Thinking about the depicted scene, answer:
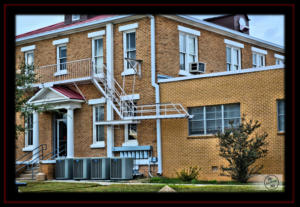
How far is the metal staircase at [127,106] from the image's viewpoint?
2139 cm

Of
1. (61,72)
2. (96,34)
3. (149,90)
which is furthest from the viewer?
(61,72)

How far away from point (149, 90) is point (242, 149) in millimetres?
5861

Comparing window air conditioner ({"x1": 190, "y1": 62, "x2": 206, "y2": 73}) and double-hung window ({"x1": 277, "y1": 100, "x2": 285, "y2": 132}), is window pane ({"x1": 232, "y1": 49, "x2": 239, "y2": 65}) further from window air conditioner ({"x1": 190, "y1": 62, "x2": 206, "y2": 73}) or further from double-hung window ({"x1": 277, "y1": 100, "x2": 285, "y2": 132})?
double-hung window ({"x1": 277, "y1": 100, "x2": 285, "y2": 132})

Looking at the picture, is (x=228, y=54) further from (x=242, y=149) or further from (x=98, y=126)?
(x=242, y=149)

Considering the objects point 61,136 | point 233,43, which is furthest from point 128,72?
point 233,43

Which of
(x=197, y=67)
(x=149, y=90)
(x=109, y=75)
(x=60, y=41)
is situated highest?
(x=60, y=41)

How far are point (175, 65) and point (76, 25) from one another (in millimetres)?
5439

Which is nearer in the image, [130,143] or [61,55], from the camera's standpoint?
[130,143]

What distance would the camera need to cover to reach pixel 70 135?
24469mm

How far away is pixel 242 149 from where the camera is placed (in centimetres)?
1816
